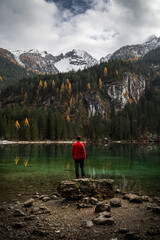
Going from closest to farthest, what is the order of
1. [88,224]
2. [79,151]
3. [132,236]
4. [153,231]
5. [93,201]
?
[132,236] → [153,231] → [88,224] → [93,201] → [79,151]

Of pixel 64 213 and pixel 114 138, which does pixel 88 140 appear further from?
pixel 64 213

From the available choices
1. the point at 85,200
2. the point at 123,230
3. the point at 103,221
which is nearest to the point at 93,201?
the point at 85,200

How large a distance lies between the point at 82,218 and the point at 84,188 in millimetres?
3578

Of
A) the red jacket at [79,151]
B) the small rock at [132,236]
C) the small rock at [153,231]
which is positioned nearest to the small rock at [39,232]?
the small rock at [132,236]

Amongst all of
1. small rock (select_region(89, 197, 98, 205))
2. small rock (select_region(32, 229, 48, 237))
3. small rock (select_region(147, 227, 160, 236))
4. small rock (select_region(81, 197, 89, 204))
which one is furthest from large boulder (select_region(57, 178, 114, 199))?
small rock (select_region(147, 227, 160, 236))

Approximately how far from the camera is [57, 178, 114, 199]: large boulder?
13.2 metres

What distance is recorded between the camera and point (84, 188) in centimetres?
1345

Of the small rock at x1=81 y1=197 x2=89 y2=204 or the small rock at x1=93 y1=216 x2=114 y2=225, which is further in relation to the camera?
the small rock at x1=81 y1=197 x2=89 y2=204

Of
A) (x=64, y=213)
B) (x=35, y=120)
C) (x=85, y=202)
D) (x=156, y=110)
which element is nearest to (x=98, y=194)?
(x=85, y=202)

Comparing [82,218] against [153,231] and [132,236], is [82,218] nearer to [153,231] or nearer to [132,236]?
[132,236]

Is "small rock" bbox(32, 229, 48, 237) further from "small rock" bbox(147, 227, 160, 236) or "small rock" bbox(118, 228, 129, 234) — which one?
"small rock" bbox(147, 227, 160, 236)

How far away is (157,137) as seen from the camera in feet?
508

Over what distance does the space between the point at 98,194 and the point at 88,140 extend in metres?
138

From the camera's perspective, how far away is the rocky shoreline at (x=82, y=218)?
7.77 meters
